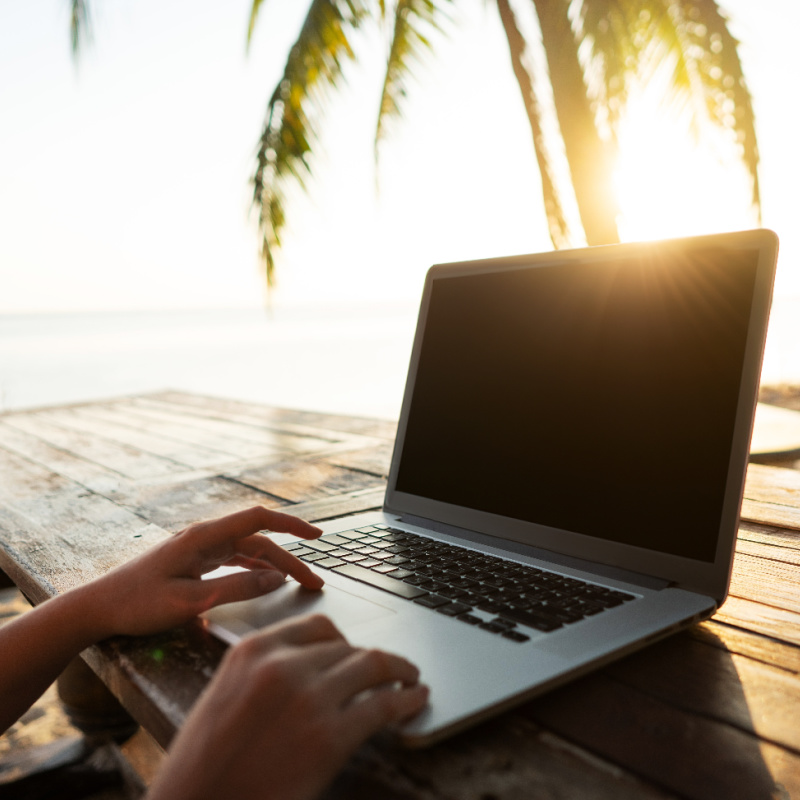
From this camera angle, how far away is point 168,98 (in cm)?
1198

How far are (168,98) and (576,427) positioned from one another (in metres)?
13.5

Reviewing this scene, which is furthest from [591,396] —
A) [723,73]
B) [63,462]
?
[723,73]

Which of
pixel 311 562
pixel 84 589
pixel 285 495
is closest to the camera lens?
pixel 84 589

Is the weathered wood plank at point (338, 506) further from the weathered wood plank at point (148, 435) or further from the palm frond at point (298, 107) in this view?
the palm frond at point (298, 107)

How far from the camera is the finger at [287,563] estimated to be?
0.65m

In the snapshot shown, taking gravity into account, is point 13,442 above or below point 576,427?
below

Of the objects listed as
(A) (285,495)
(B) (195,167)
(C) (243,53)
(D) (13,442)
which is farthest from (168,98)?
(A) (285,495)

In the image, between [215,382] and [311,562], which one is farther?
[215,382]

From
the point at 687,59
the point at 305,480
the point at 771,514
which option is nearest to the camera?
the point at 771,514

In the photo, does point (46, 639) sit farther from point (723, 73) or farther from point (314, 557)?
point (723, 73)

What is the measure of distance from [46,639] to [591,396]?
66 centimetres

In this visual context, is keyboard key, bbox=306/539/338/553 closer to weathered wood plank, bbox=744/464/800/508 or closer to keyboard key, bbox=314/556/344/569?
keyboard key, bbox=314/556/344/569

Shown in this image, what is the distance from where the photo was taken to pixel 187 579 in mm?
622

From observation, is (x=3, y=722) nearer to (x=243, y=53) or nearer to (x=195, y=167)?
(x=243, y=53)
